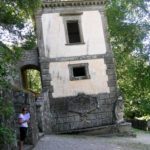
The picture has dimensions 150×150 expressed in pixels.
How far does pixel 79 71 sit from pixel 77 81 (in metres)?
0.69

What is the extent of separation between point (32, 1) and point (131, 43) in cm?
1706

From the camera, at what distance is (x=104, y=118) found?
22.3 meters

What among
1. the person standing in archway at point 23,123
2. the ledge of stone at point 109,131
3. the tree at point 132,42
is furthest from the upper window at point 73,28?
the person standing in archway at point 23,123

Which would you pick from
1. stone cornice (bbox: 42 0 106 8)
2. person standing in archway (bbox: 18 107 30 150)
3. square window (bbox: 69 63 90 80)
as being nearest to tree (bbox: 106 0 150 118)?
stone cornice (bbox: 42 0 106 8)

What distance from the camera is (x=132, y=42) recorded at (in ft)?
102

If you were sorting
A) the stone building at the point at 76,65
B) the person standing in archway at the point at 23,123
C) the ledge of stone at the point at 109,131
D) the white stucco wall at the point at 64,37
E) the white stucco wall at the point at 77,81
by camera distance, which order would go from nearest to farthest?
the person standing in archway at the point at 23,123
the ledge of stone at the point at 109,131
the stone building at the point at 76,65
the white stucco wall at the point at 77,81
the white stucco wall at the point at 64,37

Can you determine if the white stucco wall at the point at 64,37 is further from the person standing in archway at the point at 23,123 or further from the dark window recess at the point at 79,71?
the person standing in archway at the point at 23,123

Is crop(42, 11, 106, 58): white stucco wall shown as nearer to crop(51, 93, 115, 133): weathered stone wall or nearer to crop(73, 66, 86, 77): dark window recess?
crop(73, 66, 86, 77): dark window recess

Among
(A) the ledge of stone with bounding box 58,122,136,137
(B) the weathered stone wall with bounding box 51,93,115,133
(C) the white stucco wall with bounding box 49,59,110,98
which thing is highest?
(C) the white stucco wall with bounding box 49,59,110,98

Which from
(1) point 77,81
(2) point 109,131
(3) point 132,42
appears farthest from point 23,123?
(3) point 132,42

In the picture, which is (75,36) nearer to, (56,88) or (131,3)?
(56,88)

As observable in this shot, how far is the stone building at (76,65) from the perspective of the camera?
868 inches

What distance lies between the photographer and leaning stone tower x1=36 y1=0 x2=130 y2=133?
22.1 meters

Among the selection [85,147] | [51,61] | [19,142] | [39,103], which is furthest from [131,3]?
[19,142]
